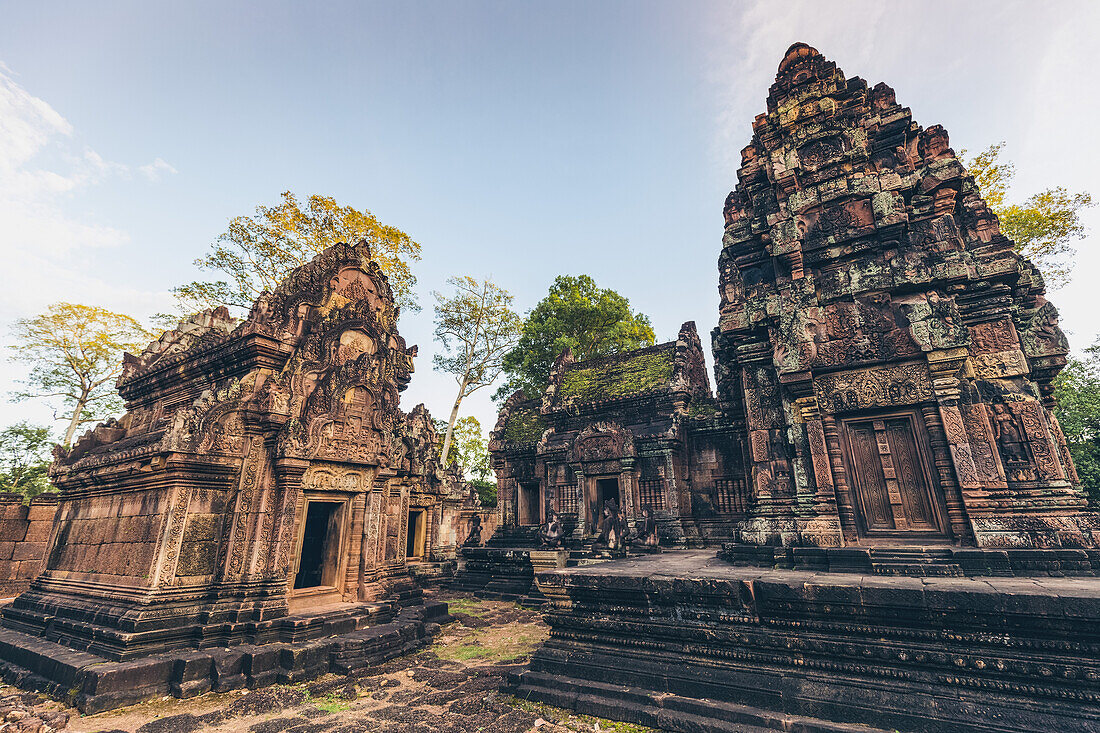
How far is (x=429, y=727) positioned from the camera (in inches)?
177

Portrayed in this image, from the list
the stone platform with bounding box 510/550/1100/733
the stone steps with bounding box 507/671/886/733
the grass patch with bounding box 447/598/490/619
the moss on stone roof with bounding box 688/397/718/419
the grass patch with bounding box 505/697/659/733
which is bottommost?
the grass patch with bounding box 447/598/490/619

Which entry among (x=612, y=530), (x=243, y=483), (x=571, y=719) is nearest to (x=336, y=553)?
(x=243, y=483)

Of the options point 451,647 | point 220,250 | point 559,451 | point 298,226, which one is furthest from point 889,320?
point 220,250

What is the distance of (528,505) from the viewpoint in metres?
18.1

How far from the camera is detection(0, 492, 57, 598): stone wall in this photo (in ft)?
34.5

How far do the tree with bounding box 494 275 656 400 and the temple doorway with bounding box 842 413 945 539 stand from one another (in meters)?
19.1

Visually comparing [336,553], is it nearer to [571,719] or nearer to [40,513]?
[571,719]

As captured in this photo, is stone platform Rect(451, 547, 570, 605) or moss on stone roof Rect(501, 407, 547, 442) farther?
moss on stone roof Rect(501, 407, 547, 442)

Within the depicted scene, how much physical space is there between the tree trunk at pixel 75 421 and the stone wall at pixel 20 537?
488 inches

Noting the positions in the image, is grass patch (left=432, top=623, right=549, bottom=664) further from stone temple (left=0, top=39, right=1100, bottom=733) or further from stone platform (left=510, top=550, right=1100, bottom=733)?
stone platform (left=510, top=550, right=1100, bottom=733)

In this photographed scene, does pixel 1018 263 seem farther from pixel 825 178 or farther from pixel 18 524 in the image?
pixel 18 524

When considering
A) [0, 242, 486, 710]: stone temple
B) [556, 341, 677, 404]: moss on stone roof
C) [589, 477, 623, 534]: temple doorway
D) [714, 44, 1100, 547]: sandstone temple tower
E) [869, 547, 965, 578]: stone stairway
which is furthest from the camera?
[556, 341, 677, 404]: moss on stone roof

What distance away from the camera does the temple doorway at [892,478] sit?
5734 mm

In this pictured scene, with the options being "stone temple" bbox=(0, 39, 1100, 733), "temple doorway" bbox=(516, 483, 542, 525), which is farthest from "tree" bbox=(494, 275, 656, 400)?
"stone temple" bbox=(0, 39, 1100, 733)
